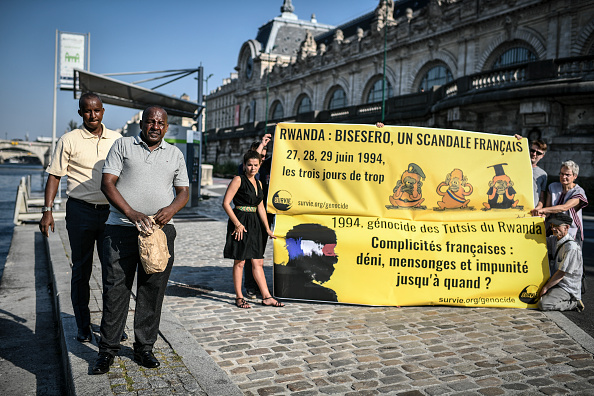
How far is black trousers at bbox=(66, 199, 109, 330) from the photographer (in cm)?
434

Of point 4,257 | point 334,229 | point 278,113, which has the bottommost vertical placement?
point 4,257

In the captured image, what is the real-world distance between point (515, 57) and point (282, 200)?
2843cm

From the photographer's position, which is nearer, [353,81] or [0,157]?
[353,81]

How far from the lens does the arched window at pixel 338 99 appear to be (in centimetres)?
4866

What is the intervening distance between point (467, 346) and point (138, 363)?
283 centimetres

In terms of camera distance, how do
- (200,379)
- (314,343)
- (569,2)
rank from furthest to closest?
(569,2)
(314,343)
(200,379)

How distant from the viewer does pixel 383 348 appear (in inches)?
178

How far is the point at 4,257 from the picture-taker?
951 centimetres

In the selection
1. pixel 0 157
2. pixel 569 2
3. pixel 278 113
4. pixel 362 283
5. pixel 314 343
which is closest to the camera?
pixel 314 343

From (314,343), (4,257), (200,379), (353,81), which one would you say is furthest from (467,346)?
(353,81)

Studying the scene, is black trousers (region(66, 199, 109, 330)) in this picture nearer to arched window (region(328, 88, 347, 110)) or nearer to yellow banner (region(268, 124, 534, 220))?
yellow banner (region(268, 124, 534, 220))

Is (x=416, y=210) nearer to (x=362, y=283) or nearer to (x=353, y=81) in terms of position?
(x=362, y=283)

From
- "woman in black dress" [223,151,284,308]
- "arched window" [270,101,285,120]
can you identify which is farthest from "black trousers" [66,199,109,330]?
"arched window" [270,101,285,120]

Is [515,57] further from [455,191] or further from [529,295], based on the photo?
[529,295]
